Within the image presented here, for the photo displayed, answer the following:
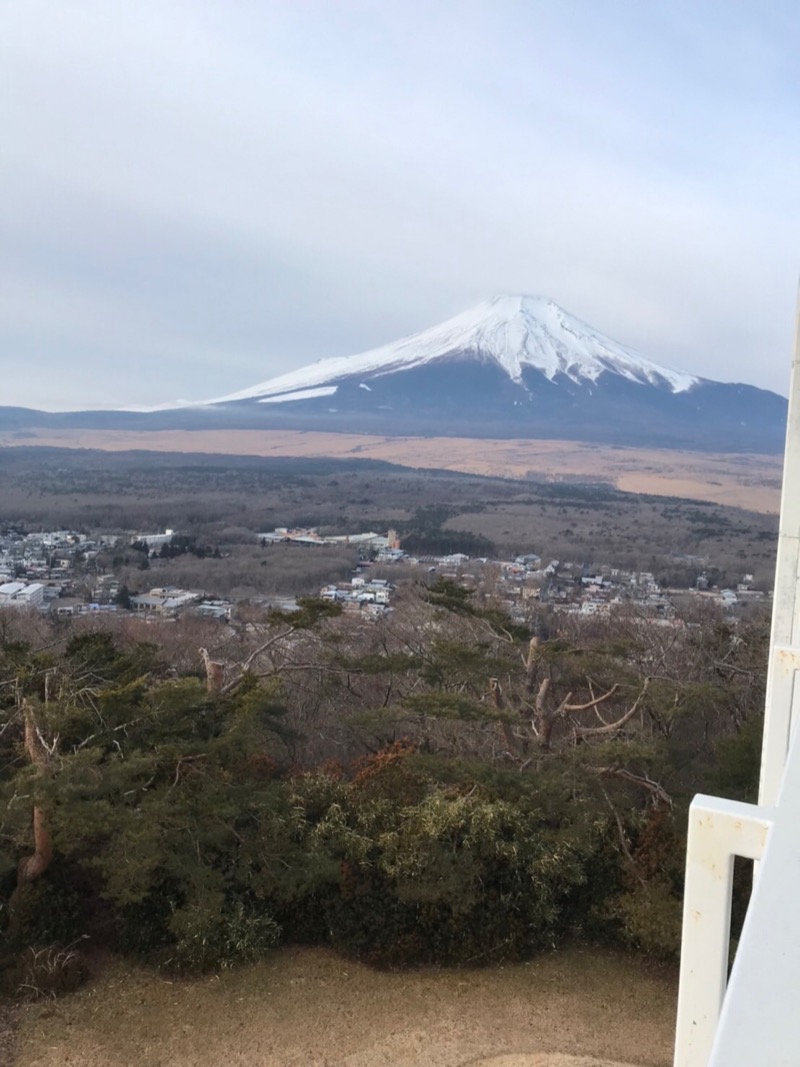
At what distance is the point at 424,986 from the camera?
7.13 meters

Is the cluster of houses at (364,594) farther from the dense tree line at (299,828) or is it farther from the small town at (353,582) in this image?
the dense tree line at (299,828)

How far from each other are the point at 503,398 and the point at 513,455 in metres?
45.3

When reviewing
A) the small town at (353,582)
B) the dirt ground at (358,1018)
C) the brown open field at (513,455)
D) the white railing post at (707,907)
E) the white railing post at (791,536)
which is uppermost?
the brown open field at (513,455)

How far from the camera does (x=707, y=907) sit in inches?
59.5

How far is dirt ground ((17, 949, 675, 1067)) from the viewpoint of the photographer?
6.12 meters

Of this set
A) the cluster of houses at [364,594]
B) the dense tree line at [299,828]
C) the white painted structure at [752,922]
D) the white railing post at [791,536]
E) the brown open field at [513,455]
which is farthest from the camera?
the brown open field at [513,455]

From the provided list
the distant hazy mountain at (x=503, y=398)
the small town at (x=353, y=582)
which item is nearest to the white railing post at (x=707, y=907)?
the small town at (x=353, y=582)

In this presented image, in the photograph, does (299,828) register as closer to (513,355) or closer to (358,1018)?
(358,1018)

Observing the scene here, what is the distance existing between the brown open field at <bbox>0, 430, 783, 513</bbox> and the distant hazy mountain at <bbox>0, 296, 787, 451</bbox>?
9024mm

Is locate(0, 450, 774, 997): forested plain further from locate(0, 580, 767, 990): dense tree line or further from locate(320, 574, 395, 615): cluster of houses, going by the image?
locate(320, 574, 395, 615): cluster of houses

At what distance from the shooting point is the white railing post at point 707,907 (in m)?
1.40

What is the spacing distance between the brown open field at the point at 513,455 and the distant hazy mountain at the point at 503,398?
29.6 ft

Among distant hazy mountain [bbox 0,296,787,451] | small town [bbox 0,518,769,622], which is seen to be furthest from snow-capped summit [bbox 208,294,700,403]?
small town [bbox 0,518,769,622]

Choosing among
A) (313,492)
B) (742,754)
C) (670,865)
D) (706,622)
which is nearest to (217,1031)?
(670,865)
